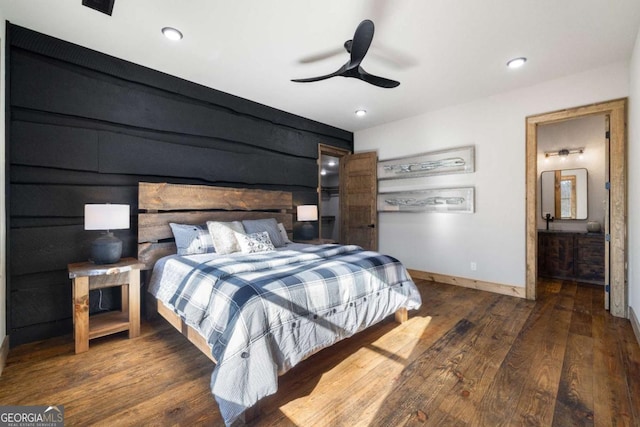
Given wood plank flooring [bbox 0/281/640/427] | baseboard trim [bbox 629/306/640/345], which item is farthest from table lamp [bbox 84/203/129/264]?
baseboard trim [bbox 629/306/640/345]

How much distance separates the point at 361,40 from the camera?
206cm

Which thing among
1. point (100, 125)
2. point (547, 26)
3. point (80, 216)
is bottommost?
point (80, 216)

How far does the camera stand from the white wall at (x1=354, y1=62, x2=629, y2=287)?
10.7 ft

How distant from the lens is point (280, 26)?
2.35 metres

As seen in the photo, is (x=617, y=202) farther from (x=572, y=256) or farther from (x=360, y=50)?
(x=360, y=50)

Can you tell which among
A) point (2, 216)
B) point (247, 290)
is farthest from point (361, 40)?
point (2, 216)

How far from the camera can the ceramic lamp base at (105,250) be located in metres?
2.39

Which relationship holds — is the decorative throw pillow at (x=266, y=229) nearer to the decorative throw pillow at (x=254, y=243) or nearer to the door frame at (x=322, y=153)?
the decorative throw pillow at (x=254, y=243)

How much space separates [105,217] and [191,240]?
795mm

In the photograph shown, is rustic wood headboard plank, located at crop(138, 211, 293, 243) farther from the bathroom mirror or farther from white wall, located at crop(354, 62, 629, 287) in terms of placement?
the bathroom mirror

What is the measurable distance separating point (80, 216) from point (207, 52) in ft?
A: 6.46

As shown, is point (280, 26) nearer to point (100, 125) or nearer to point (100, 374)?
point (100, 125)

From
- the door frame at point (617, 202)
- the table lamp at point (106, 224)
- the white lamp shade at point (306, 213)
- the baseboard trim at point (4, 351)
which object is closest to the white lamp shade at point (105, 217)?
the table lamp at point (106, 224)

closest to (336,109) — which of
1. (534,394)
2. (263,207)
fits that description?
(263,207)
